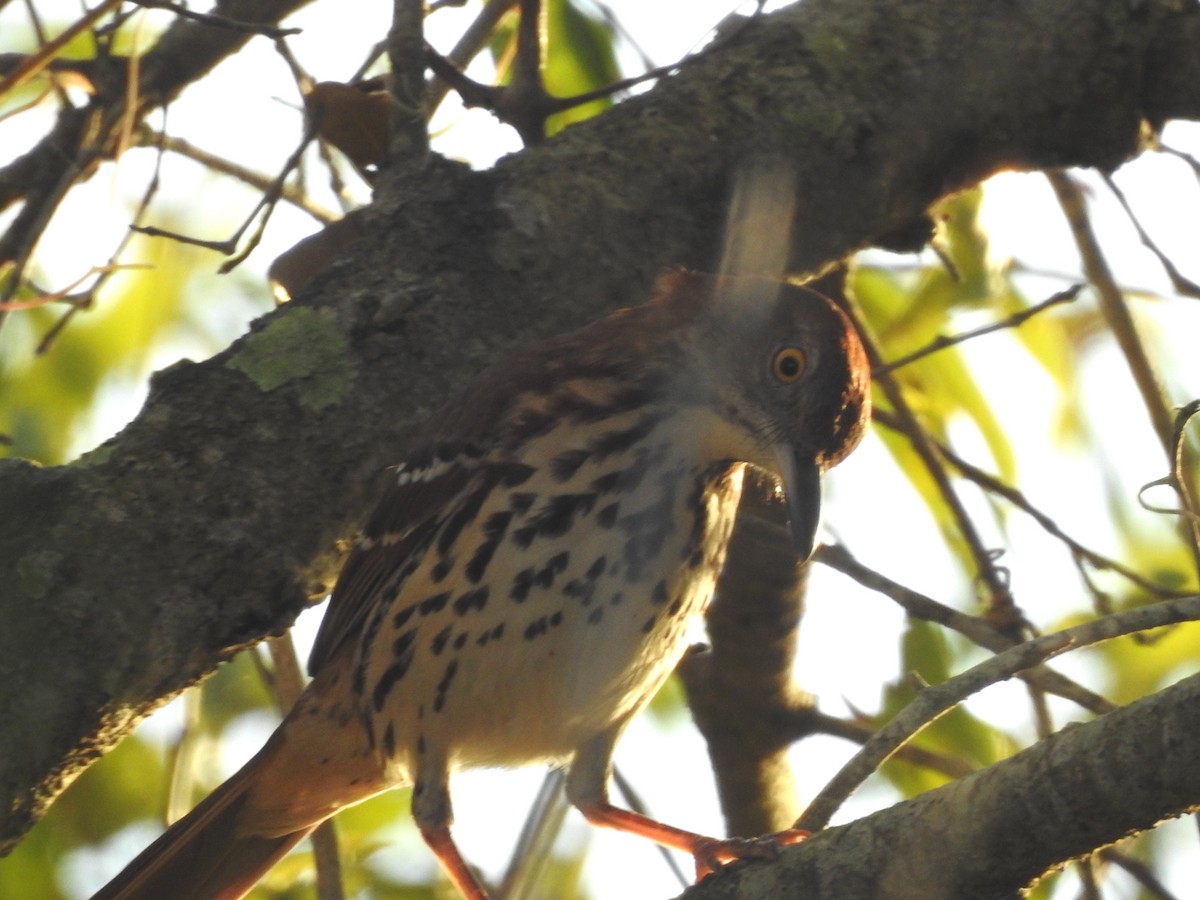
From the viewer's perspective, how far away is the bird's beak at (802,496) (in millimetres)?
2842

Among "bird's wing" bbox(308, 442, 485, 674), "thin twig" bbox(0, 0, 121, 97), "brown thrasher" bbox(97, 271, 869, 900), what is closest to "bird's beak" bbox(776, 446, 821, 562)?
"brown thrasher" bbox(97, 271, 869, 900)

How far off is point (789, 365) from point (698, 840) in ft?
3.05

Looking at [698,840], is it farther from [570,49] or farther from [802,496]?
[570,49]

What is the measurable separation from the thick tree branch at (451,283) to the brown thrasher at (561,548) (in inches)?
5.0

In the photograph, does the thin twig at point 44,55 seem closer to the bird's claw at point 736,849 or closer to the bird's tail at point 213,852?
the bird's tail at point 213,852

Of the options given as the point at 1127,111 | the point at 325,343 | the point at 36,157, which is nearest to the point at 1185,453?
the point at 1127,111

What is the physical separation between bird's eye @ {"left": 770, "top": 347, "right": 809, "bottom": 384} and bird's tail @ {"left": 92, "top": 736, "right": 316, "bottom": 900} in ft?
4.27

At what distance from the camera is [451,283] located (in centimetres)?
288

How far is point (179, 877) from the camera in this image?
3.29 m

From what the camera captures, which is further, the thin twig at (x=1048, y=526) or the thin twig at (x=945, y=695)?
the thin twig at (x=1048, y=526)

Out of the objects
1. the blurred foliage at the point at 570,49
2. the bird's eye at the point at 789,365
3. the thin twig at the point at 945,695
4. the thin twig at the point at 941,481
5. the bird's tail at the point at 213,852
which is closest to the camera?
the thin twig at the point at 945,695

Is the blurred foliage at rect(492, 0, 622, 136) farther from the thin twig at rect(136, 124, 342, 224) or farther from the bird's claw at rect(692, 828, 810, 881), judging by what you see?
the bird's claw at rect(692, 828, 810, 881)

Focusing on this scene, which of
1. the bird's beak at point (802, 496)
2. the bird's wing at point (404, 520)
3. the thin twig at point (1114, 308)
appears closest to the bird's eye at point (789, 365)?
the bird's beak at point (802, 496)

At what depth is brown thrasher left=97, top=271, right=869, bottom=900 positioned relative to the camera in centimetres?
288
